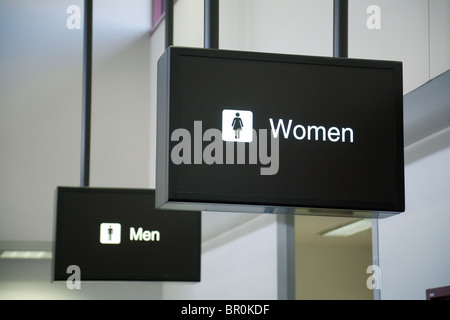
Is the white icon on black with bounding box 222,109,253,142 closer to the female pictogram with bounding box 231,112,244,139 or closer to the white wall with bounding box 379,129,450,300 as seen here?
the female pictogram with bounding box 231,112,244,139

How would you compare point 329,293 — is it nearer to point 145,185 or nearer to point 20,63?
point 145,185

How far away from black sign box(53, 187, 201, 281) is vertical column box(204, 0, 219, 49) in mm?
2005

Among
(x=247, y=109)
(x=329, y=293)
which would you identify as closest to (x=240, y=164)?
(x=247, y=109)

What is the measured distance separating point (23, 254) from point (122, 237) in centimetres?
565

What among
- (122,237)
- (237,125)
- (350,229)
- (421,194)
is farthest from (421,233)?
(350,229)

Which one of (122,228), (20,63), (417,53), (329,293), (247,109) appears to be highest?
(20,63)

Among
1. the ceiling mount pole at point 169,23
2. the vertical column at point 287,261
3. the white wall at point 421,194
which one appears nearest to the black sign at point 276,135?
the ceiling mount pole at point 169,23

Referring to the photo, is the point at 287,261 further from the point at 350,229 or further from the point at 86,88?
the point at 86,88

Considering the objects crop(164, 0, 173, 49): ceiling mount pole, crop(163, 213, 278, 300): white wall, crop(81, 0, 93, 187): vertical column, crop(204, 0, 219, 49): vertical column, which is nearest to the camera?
crop(204, 0, 219, 49): vertical column

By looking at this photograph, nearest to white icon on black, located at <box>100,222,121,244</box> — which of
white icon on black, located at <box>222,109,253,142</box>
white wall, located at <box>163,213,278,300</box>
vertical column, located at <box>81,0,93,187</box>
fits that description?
vertical column, located at <box>81,0,93,187</box>

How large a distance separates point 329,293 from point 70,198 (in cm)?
715

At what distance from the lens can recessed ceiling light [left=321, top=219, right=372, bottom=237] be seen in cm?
1001

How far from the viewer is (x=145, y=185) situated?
11.1 meters
